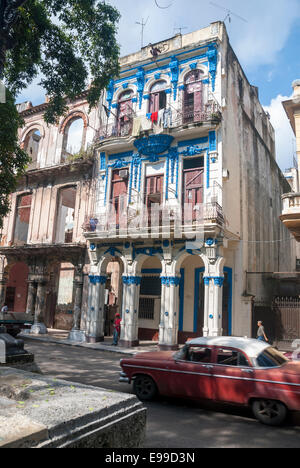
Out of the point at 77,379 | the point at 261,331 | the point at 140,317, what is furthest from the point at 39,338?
the point at 261,331

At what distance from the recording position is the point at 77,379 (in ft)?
28.4

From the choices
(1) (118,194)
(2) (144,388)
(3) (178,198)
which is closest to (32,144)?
(1) (118,194)

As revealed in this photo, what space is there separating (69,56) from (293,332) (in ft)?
48.9

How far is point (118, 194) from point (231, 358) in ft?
44.7

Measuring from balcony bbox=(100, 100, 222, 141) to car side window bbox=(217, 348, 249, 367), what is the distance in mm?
12072

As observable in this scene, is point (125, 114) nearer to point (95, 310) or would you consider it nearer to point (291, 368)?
point (95, 310)

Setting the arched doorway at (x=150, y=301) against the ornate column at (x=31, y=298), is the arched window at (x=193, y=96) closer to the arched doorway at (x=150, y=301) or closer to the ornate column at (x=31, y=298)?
the arched doorway at (x=150, y=301)

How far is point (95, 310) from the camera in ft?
57.3

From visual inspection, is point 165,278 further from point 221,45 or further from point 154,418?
point 221,45

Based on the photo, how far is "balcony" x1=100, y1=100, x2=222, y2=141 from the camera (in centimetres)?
1608

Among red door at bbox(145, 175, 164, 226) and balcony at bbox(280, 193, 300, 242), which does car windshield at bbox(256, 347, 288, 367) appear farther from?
red door at bbox(145, 175, 164, 226)

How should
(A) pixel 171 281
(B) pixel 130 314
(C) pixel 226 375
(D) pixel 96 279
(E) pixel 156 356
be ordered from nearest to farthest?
(C) pixel 226 375 → (E) pixel 156 356 → (A) pixel 171 281 → (B) pixel 130 314 → (D) pixel 96 279

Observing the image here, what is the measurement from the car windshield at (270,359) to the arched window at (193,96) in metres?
13.0
